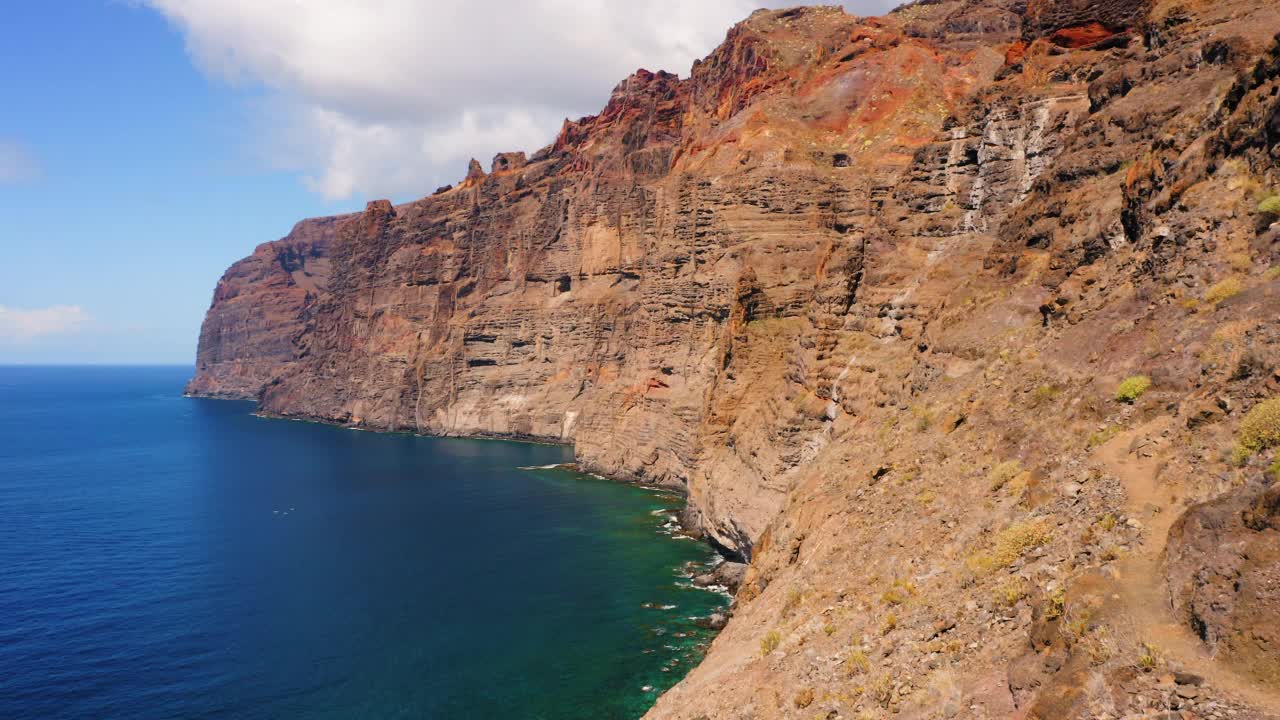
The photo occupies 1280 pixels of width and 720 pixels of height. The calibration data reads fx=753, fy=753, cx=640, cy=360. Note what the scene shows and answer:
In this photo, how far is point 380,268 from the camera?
611 ft

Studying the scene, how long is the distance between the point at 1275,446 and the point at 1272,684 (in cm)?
458

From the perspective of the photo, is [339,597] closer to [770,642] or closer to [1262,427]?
[770,642]

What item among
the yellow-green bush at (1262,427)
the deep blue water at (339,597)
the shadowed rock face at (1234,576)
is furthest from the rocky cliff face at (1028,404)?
the deep blue water at (339,597)

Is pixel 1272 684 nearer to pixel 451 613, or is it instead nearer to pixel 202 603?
pixel 451 613

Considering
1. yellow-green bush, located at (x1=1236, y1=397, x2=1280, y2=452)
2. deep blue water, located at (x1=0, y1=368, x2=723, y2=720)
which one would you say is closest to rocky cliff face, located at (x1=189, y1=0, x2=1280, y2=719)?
yellow-green bush, located at (x1=1236, y1=397, x2=1280, y2=452)

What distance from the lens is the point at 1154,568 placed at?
1208cm

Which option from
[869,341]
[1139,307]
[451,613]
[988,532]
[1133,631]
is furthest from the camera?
[451,613]

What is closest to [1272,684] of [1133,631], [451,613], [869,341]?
[1133,631]

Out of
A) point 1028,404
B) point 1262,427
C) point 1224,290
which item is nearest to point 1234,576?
point 1262,427

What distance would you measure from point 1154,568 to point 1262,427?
306 centimetres

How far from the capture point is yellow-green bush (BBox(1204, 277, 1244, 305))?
16.1 meters

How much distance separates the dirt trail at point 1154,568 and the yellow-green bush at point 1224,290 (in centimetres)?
331

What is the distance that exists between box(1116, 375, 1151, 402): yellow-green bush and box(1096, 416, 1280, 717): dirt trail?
3.81 feet

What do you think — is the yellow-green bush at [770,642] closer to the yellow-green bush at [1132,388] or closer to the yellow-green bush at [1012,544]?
the yellow-green bush at [1012,544]
